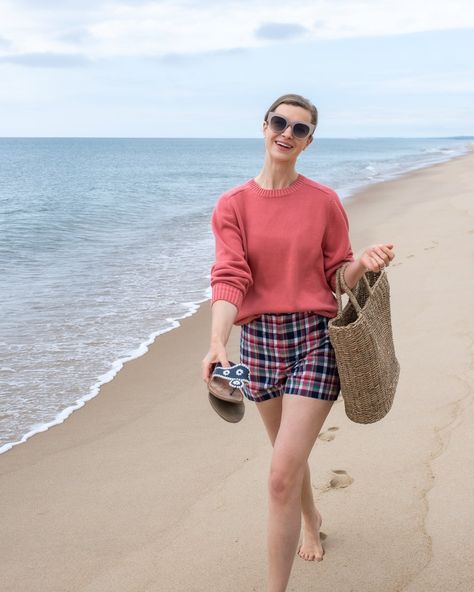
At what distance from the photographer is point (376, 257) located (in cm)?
275

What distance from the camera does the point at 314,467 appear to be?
402 centimetres

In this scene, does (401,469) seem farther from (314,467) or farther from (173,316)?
(173,316)

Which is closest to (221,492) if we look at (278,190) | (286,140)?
(278,190)

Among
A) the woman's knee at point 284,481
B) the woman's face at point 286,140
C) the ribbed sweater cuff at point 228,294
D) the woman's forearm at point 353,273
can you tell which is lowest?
the woman's knee at point 284,481

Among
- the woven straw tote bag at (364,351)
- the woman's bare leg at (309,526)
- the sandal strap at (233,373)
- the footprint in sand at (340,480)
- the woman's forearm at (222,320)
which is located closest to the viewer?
the sandal strap at (233,373)

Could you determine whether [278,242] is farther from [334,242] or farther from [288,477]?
[288,477]

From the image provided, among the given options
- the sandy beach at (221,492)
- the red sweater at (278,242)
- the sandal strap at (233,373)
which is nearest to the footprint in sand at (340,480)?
the sandy beach at (221,492)

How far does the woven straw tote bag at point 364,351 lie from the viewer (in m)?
2.68

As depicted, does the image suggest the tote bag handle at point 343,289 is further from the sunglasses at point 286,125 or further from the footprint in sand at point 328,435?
the footprint in sand at point 328,435

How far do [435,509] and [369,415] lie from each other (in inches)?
36.9

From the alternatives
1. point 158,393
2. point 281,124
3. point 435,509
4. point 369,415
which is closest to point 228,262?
point 281,124

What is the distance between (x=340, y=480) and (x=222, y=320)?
1.62m

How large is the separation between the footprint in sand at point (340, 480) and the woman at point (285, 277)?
106 cm

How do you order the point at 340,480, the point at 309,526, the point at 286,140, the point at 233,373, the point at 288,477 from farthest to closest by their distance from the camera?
the point at 340,480
the point at 309,526
the point at 286,140
the point at 288,477
the point at 233,373
